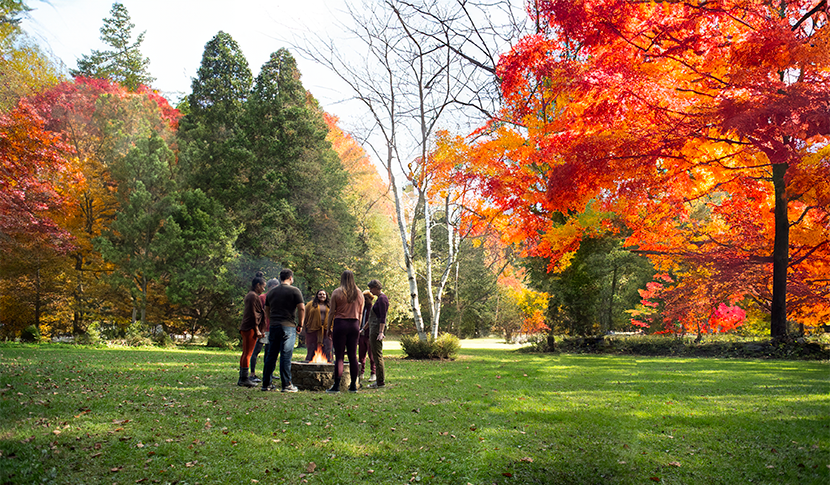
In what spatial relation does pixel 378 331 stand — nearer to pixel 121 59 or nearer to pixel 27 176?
pixel 27 176

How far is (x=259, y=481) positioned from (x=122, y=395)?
387 centimetres

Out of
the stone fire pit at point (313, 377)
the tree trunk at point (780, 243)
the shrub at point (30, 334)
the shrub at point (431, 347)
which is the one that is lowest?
the shrub at point (30, 334)

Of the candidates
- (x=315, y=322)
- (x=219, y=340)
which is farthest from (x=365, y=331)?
(x=219, y=340)

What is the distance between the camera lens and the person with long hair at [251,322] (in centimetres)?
802

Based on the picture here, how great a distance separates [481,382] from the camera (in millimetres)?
9273

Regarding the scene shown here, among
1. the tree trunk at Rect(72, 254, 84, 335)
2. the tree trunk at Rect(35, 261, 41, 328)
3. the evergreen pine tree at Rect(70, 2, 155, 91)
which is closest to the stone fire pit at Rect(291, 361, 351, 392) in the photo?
the tree trunk at Rect(35, 261, 41, 328)

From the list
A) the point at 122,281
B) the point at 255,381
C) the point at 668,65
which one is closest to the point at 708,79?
the point at 668,65

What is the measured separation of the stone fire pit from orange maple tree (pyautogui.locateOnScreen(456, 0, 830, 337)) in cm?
650

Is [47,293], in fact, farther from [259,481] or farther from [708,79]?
[708,79]

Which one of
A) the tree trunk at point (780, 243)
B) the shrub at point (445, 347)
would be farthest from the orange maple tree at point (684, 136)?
the shrub at point (445, 347)

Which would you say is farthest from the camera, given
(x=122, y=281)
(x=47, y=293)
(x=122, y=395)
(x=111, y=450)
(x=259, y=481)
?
(x=122, y=281)

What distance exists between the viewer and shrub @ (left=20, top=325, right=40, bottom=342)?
62.5 feet

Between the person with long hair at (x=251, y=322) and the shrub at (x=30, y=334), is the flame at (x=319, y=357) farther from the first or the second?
the shrub at (x=30, y=334)

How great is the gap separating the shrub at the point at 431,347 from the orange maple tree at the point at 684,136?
4260mm
